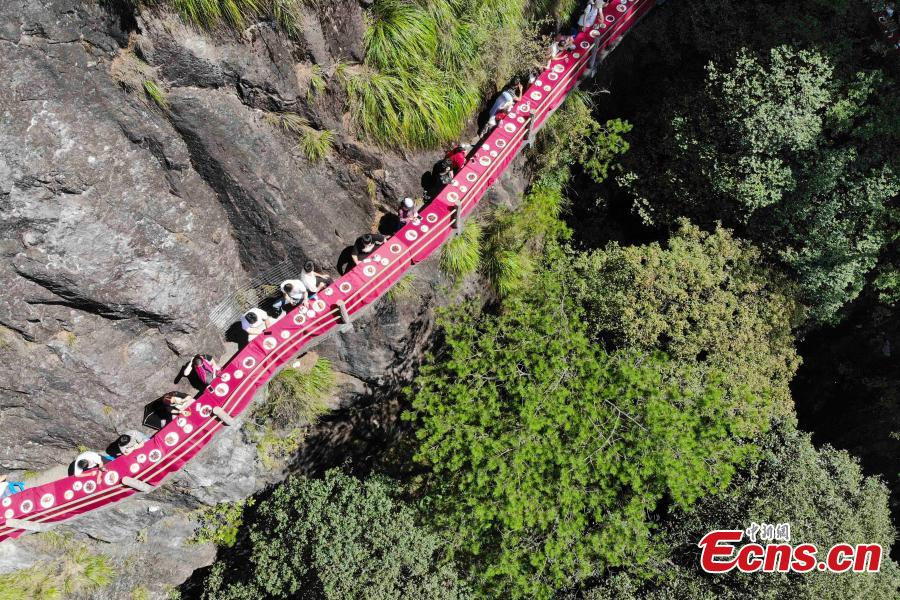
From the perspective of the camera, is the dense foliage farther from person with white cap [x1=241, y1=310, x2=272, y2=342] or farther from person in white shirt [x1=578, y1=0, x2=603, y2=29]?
person with white cap [x1=241, y1=310, x2=272, y2=342]

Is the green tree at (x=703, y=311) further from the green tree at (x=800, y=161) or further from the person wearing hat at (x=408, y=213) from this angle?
the person wearing hat at (x=408, y=213)

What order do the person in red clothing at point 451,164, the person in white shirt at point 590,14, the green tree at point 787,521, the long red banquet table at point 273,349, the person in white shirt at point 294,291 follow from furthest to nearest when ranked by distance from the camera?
the person in white shirt at point 590,14 → the person in red clothing at point 451,164 → the person in white shirt at point 294,291 → the long red banquet table at point 273,349 → the green tree at point 787,521

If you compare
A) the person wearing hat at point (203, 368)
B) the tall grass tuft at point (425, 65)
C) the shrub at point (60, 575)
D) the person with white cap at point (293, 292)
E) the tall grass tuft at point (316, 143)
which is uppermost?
the tall grass tuft at point (425, 65)

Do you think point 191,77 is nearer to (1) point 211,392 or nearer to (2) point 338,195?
(2) point 338,195

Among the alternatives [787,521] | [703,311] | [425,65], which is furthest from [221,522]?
[787,521]


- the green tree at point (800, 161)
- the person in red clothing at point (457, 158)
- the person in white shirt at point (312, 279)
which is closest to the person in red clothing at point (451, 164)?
the person in red clothing at point (457, 158)

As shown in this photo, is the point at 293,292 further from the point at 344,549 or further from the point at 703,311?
the point at 703,311

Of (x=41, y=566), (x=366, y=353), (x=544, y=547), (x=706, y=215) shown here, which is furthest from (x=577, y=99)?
(x=41, y=566)
